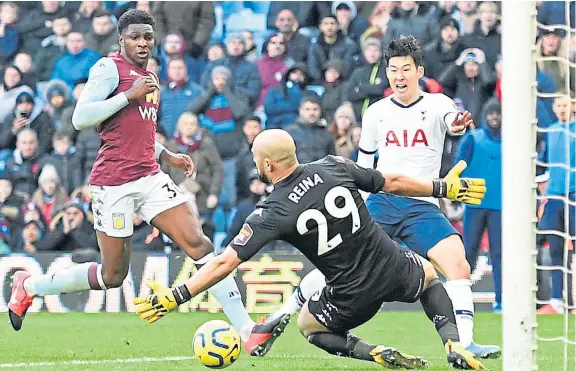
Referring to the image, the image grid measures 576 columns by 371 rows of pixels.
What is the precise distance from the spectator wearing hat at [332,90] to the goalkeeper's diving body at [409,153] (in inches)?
247

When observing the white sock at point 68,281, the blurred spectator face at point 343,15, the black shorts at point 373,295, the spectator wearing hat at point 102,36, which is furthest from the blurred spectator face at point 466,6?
the black shorts at point 373,295

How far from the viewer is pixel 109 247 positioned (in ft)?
29.7

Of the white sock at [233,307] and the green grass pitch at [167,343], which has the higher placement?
the white sock at [233,307]

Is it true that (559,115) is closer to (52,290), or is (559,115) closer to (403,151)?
(403,151)

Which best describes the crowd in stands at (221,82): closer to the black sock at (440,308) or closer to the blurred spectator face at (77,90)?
the blurred spectator face at (77,90)

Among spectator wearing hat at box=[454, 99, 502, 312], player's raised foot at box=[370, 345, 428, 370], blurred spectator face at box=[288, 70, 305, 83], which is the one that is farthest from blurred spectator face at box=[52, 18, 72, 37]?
player's raised foot at box=[370, 345, 428, 370]

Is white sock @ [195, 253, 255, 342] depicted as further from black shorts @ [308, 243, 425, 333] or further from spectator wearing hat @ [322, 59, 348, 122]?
spectator wearing hat @ [322, 59, 348, 122]

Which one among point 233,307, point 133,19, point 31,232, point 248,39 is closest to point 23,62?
point 31,232

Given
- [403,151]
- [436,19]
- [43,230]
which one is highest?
[436,19]

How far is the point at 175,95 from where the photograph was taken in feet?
51.1

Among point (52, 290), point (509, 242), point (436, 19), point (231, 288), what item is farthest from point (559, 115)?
point (509, 242)

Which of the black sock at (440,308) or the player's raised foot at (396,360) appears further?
the black sock at (440,308)

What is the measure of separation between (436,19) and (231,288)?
750cm

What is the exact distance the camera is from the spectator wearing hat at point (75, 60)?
627 inches
